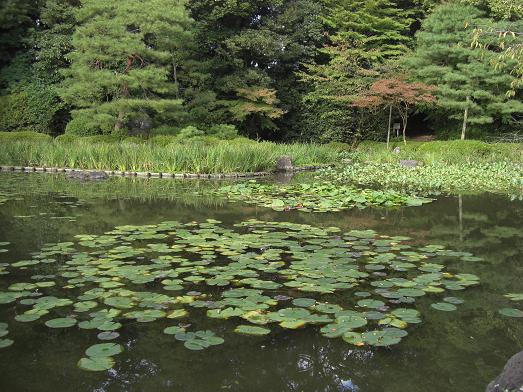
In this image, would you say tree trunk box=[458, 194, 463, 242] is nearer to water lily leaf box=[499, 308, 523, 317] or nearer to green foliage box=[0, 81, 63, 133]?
water lily leaf box=[499, 308, 523, 317]

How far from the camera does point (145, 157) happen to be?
36.9 feet

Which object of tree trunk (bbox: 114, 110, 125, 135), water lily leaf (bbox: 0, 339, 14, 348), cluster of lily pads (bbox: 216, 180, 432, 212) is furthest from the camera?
tree trunk (bbox: 114, 110, 125, 135)

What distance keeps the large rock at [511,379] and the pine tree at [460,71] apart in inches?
649

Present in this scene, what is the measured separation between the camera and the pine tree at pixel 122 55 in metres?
14.8

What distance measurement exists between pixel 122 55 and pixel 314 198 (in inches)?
418

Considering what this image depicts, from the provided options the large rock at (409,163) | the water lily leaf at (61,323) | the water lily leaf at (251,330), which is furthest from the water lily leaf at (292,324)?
the large rock at (409,163)

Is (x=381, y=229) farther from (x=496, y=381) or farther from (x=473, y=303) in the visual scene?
(x=496, y=381)

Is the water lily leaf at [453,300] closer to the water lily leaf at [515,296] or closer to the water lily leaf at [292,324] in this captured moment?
the water lily leaf at [515,296]

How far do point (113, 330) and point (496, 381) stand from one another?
5.87ft

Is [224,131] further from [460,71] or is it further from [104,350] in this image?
[104,350]

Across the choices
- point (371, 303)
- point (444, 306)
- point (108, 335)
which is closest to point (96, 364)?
point (108, 335)


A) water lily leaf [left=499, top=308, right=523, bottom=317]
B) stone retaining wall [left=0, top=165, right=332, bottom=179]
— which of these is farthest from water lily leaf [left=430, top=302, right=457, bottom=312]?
stone retaining wall [left=0, top=165, right=332, bottom=179]

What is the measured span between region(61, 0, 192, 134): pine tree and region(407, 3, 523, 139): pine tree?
28.1 feet

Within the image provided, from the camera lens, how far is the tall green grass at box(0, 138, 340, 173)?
35.8 feet
